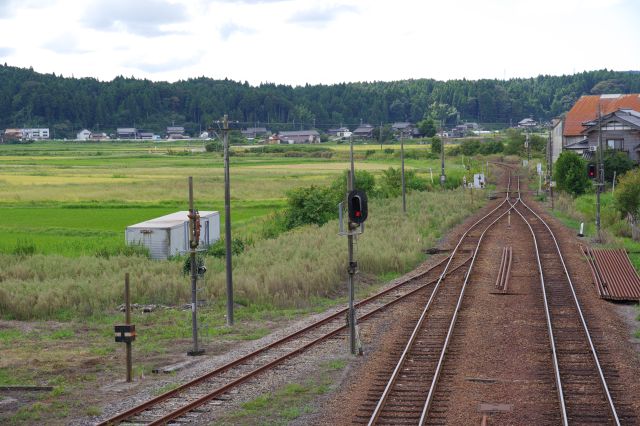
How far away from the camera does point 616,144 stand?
75188 millimetres

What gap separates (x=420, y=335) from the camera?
69.1ft

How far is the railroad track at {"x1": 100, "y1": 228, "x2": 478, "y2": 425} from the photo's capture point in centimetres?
1457

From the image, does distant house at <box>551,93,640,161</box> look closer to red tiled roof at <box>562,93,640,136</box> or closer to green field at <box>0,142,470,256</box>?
red tiled roof at <box>562,93,640,136</box>

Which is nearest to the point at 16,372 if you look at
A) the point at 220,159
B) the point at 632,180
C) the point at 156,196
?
the point at 632,180

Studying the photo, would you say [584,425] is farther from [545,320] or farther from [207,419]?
[545,320]

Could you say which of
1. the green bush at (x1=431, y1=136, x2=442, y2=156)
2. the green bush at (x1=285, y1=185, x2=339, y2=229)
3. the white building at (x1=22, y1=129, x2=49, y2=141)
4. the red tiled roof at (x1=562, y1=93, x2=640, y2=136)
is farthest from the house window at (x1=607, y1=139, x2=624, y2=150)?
the white building at (x1=22, y1=129, x2=49, y2=141)

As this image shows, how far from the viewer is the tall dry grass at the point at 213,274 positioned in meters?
26.6

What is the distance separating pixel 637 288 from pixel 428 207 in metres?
31.2

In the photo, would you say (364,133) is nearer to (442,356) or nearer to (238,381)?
(442,356)

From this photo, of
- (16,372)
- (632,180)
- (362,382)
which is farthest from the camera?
(632,180)

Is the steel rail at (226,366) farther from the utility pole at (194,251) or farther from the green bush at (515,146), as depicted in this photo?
the green bush at (515,146)

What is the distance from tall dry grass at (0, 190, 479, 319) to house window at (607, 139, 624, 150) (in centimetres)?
3944

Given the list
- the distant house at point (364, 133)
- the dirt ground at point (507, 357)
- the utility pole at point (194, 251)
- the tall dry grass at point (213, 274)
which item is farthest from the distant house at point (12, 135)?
the utility pole at point (194, 251)

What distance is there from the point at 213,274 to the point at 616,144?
54953 mm
